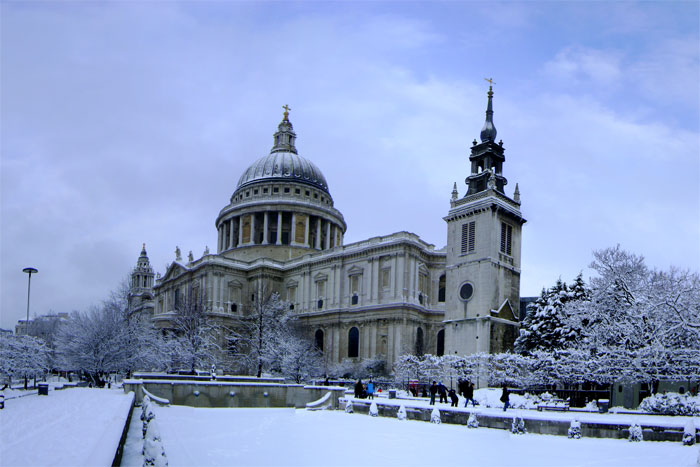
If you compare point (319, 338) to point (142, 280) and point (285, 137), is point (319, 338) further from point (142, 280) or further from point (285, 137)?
point (142, 280)

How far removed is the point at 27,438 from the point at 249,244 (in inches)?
Result: 2655

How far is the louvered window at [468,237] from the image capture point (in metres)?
48.7

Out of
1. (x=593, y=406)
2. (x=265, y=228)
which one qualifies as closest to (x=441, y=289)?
(x=265, y=228)

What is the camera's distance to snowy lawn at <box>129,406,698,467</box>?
1686 cm

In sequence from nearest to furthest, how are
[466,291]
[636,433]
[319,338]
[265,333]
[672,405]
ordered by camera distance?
[636,433] → [672,405] → [466,291] → [265,333] → [319,338]

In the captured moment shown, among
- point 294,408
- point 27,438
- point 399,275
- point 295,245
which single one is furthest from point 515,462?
point 295,245

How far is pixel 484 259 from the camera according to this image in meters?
47.1

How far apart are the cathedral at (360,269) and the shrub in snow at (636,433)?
76.6 feet

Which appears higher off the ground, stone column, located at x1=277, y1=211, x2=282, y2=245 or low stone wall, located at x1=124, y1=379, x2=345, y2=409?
stone column, located at x1=277, y1=211, x2=282, y2=245

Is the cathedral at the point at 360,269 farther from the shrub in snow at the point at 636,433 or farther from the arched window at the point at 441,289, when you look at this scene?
the shrub in snow at the point at 636,433

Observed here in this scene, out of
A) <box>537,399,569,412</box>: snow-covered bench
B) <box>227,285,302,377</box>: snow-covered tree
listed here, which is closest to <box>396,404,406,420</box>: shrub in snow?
<box>537,399,569,412</box>: snow-covered bench

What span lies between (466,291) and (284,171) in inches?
1760

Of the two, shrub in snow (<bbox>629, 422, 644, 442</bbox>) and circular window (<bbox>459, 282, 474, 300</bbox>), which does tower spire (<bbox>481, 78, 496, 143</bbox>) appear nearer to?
circular window (<bbox>459, 282, 474, 300</bbox>)

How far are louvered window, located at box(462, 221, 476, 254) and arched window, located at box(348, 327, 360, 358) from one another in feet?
57.7
